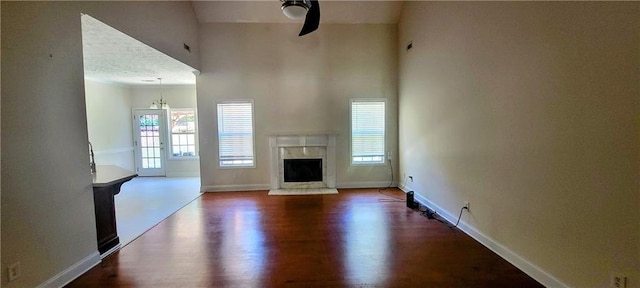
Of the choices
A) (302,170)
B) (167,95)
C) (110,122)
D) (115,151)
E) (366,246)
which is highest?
(167,95)

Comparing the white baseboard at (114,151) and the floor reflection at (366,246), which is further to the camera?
the white baseboard at (114,151)

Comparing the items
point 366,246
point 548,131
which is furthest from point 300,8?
point 366,246

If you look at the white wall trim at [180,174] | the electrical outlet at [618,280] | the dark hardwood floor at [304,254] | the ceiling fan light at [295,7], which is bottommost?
the dark hardwood floor at [304,254]

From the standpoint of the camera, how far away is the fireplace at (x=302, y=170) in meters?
6.48

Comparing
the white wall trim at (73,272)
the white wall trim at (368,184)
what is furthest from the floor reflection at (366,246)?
the white wall trim at (73,272)

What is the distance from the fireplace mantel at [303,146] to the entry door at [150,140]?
396 centimetres

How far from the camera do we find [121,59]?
4.77m

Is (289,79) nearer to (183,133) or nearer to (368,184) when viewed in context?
(368,184)

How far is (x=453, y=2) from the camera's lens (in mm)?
3904

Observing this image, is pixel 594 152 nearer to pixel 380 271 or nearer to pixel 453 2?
pixel 380 271

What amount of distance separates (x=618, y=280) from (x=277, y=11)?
6.10 metres

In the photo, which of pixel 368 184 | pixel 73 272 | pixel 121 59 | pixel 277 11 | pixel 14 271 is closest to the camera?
pixel 14 271

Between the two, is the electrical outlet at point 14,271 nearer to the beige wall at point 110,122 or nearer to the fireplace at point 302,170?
the fireplace at point 302,170

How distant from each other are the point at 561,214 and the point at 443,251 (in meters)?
1.18
